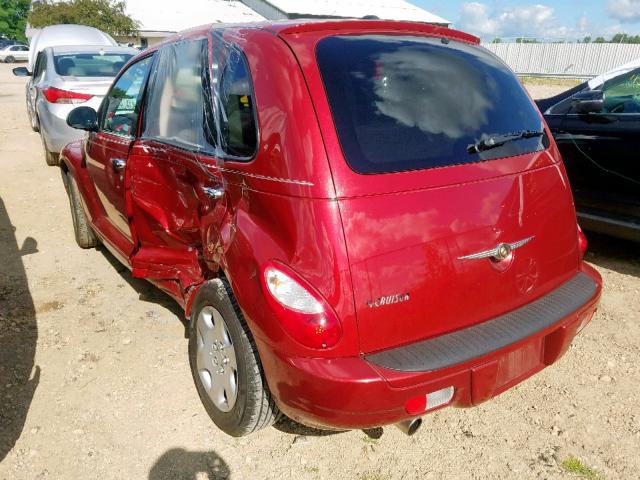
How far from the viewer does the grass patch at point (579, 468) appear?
87.7 inches

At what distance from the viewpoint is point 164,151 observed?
279cm

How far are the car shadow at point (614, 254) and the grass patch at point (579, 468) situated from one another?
236cm

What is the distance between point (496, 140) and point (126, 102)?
2517 millimetres

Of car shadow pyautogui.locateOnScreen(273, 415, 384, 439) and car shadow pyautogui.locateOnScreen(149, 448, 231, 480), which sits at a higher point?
car shadow pyautogui.locateOnScreen(149, 448, 231, 480)

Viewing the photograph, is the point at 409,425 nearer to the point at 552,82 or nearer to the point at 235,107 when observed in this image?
the point at 235,107

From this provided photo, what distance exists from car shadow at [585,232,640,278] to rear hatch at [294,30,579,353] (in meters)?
2.27

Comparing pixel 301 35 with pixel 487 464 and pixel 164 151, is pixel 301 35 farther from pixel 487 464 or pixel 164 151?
pixel 487 464

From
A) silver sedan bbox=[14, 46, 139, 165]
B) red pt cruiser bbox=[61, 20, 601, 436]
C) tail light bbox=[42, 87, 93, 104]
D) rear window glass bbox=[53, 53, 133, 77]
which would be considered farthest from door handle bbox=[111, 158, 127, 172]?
rear window glass bbox=[53, 53, 133, 77]

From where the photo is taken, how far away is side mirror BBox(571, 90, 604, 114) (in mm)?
4004

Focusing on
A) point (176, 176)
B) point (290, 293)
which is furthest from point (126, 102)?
point (290, 293)

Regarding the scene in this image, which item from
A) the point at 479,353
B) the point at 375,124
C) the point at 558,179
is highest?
the point at 375,124

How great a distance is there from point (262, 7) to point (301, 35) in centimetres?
4195

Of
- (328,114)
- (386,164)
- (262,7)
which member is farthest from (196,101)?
(262,7)

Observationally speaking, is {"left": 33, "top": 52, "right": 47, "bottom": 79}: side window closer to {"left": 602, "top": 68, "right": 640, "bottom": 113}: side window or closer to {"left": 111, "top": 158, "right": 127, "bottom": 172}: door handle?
{"left": 111, "top": 158, "right": 127, "bottom": 172}: door handle
